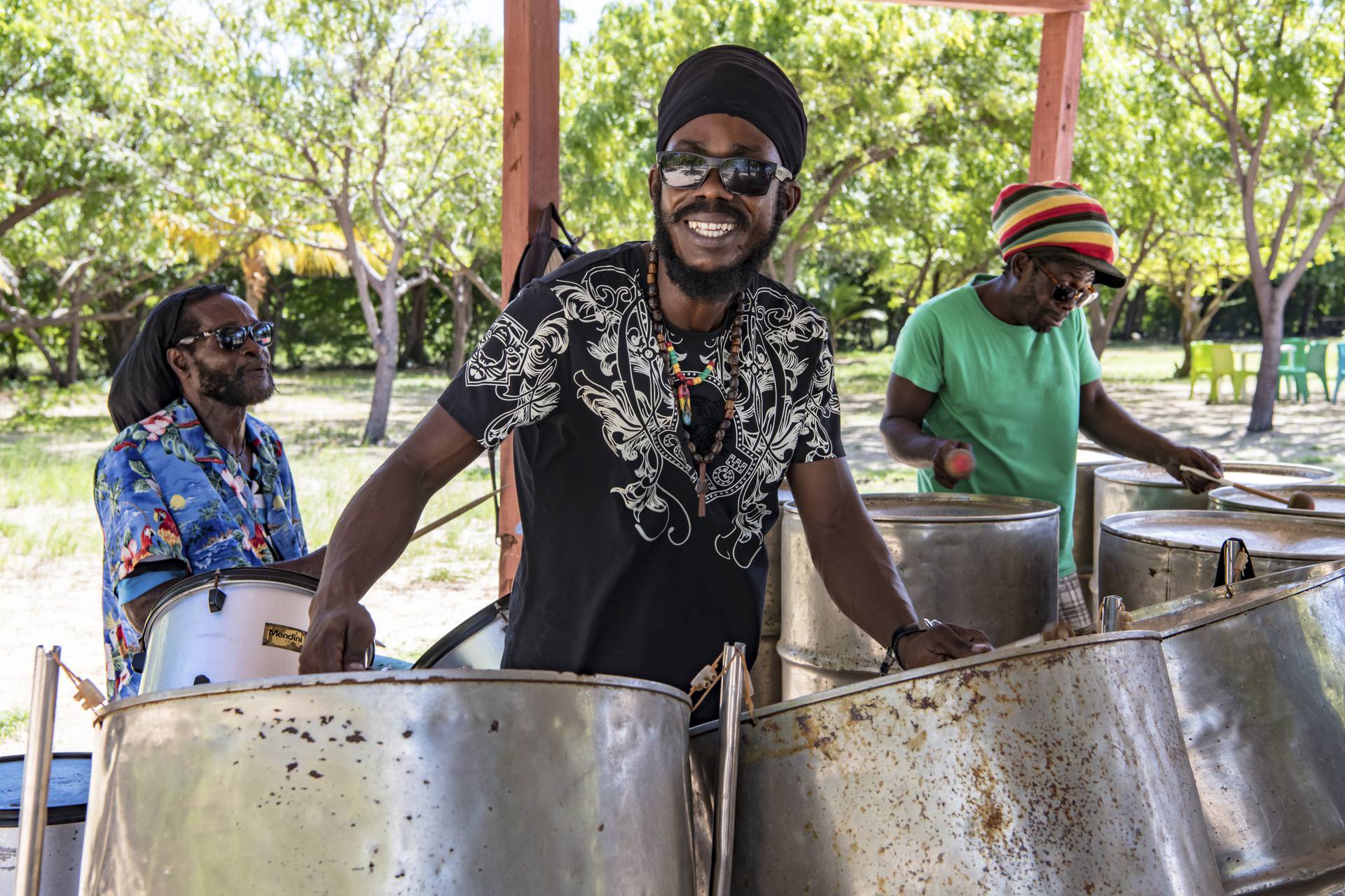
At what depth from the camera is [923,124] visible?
9961 mm

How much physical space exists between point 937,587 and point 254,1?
326 inches

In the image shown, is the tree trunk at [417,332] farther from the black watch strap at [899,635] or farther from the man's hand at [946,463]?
the black watch strap at [899,635]

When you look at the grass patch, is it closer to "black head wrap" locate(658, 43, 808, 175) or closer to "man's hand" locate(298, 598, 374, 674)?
"man's hand" locate(298, 598, 374, 674)

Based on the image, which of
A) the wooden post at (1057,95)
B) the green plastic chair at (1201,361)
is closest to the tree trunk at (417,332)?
the green plastic chair at (1201,361)

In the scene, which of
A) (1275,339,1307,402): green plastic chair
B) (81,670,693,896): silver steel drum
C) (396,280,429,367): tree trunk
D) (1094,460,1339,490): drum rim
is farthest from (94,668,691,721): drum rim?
(396,280,429,367): tree trunk

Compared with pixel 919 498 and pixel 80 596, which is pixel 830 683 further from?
pixel 80 596

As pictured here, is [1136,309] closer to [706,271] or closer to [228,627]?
[228,627]

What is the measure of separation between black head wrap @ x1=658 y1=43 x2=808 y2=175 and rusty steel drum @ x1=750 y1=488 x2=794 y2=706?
1.05 m

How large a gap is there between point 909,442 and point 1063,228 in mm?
423

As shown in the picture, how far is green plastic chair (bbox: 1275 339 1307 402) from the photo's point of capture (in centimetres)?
1187

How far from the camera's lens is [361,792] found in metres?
0.85

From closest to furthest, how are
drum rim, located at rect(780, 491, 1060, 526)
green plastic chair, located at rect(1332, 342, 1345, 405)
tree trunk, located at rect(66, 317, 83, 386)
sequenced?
1. drum rim, located at rect(780, 491, 1060, 526)
2. green plastic chair, located at rect(1332, 342, 1345, 405)
3. tree trunk, located at rect(66, 317, 83, 386)

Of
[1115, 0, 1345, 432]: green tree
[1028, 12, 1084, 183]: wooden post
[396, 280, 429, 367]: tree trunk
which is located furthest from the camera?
[396, 280, 429, 367]: tree trunk

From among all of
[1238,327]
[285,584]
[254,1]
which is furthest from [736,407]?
[1238,327]
